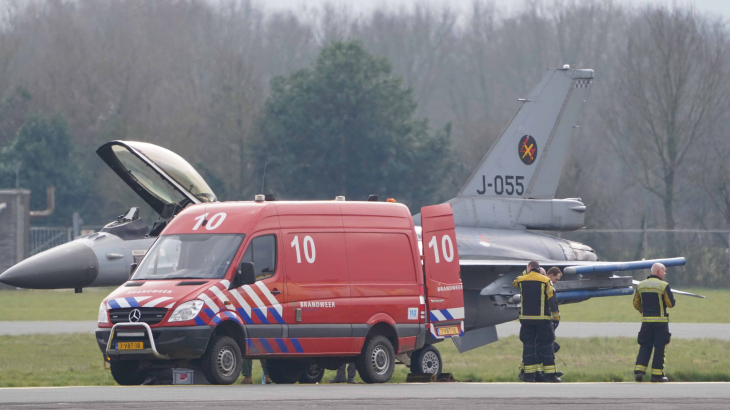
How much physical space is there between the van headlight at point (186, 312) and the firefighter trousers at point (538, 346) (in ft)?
15.9

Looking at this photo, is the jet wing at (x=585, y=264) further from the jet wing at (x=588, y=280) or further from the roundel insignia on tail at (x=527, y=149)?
the roundel insignia on tail at (x=527, y=149)

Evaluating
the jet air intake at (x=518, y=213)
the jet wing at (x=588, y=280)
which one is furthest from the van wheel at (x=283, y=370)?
the jet air intake at (x=518, y=213)

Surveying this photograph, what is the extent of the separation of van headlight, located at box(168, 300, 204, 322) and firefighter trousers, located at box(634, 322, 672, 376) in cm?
622

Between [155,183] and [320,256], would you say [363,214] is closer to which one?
[320,256]

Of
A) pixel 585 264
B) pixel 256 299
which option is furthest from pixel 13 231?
pixel 256 299

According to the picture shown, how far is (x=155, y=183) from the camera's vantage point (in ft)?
52.0

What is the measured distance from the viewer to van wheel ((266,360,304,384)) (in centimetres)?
1427

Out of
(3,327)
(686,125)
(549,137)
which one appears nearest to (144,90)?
(686,125)

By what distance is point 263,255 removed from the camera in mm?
12750

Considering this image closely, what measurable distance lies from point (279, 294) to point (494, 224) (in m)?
7.89

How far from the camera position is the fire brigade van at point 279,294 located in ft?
39.2

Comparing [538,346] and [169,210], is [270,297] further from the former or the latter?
[538,346]

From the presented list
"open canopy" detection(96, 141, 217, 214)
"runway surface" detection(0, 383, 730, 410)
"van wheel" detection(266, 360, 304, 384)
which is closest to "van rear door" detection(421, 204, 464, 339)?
"van wheel" detection(266, 360, 304, 384)

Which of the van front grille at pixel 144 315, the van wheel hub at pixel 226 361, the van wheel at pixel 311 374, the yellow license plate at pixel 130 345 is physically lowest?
the van wheel at pixel 311 374
